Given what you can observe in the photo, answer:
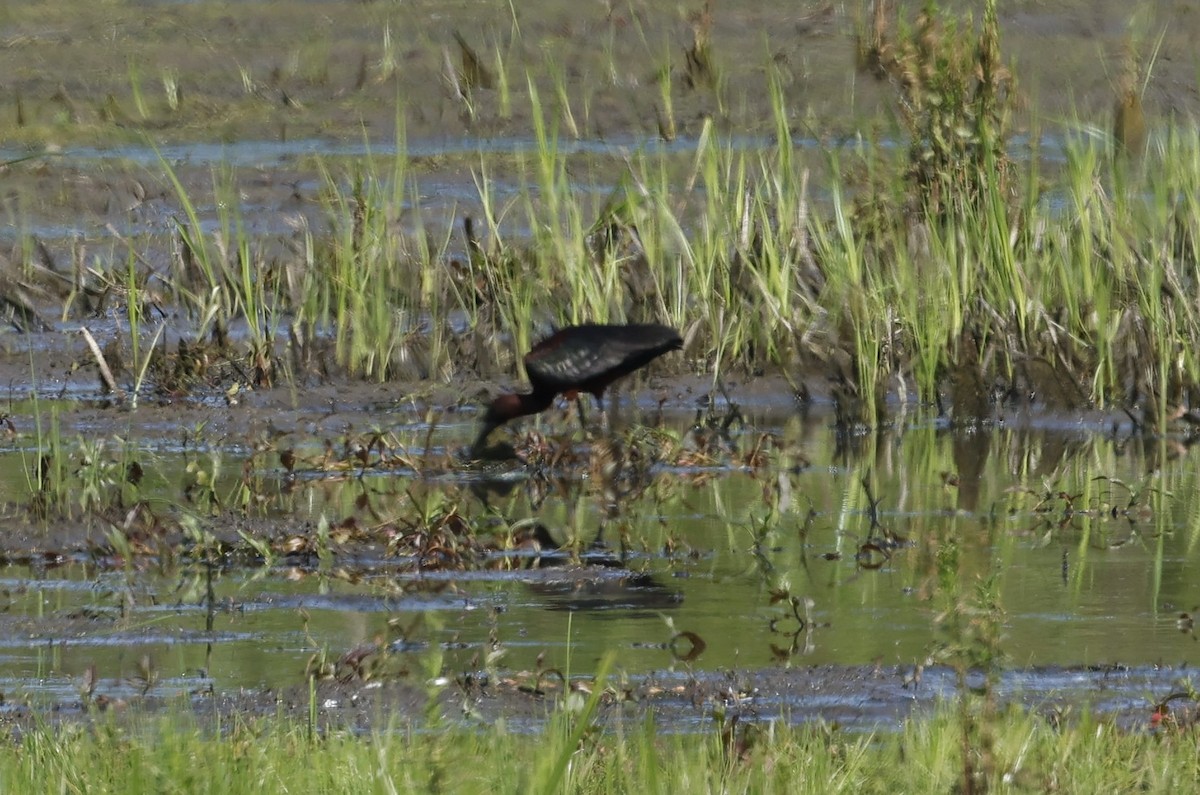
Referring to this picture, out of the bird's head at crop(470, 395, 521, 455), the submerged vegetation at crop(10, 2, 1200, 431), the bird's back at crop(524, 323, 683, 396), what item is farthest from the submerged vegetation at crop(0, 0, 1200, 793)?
the bird's back at crop(524, 323, 683, 396)

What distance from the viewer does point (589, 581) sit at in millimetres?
5660

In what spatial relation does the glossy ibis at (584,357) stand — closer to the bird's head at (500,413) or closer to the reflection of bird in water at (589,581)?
the bird's head at (500,413)

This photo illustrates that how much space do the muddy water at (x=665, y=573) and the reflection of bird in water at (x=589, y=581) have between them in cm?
1

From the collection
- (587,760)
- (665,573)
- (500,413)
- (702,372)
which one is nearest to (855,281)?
(702,372)

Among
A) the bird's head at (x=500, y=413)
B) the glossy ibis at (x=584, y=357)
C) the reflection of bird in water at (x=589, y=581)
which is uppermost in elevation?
the glossy ibis at (x=584, y=357)

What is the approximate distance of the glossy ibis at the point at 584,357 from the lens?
23.0ft

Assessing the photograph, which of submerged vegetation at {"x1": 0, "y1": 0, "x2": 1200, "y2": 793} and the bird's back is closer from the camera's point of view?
submerged vegetation at {"x1": 0, "y1": 0, "x2": 1200, "y2": 793}

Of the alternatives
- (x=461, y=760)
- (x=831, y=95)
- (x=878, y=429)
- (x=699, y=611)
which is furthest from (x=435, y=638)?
(x=831, y=95)

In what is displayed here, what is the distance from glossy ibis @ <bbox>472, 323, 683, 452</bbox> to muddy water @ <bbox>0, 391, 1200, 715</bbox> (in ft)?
1.02

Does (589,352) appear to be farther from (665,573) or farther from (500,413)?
(665,573)

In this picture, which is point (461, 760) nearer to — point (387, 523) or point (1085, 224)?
point (387, 523)

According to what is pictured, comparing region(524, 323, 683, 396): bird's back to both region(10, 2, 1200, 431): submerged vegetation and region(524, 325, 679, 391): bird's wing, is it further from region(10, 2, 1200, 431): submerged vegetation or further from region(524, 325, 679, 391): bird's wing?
region(10, 2, 1200, 431): submerged vegetation

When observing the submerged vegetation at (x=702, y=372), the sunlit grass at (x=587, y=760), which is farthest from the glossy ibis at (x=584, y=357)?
the sunlit grass at (x=587, y=760)

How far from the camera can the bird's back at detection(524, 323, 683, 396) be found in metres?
7.01
